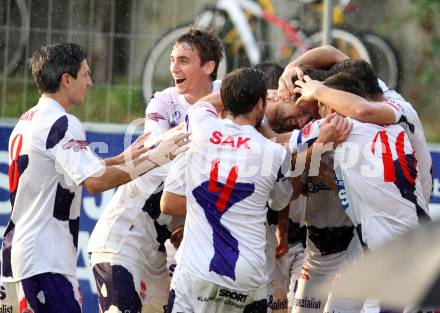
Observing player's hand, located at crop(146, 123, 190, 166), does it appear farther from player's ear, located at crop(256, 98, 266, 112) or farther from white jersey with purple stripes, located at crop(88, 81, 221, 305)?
white jersey with purple stripes, located at crop(88, 81, 221, 305)

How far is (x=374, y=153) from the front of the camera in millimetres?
4891

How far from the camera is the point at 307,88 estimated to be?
5.18m

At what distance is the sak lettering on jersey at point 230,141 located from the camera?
15.5 feet

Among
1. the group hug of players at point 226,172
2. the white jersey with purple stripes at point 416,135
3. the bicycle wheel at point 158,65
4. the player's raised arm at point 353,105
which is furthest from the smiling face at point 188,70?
the bicycle wheel at point 158,65

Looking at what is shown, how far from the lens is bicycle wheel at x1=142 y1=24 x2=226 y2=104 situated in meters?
9.46

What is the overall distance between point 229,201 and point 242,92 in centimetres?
57

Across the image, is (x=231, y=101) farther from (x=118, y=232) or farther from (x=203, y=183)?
(x=118, y=232)

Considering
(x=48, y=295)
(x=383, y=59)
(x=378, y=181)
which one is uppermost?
(x=383, y=59)

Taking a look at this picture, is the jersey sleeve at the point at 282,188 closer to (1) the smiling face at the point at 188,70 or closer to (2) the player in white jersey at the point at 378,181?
(2) the player in white jersey at the point at 378,181

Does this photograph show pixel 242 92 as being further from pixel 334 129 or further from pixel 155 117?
pixel 155 117

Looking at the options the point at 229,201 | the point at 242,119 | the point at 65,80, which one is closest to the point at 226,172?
the point at 229,201

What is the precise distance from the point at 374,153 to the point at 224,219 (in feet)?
2.89

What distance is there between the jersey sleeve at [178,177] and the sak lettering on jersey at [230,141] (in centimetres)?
37

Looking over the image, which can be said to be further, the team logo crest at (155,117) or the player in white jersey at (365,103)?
the team logo crest at (155,117)
